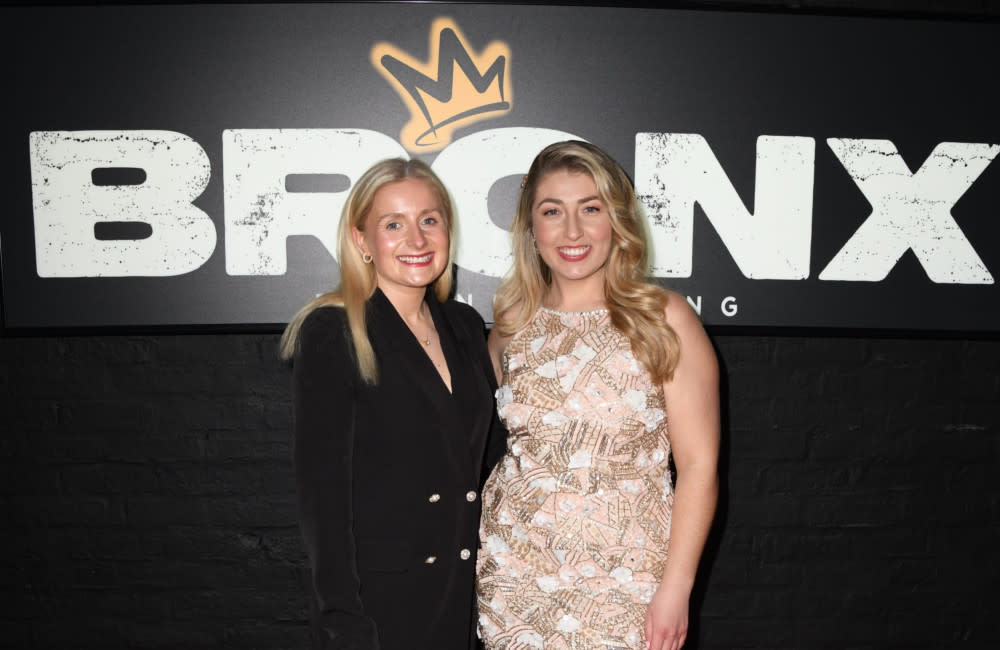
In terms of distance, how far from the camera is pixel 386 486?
151 centimetres

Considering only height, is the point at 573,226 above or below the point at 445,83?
below

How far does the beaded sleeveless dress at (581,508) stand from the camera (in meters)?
1.59

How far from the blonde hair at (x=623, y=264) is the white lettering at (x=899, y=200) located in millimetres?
985

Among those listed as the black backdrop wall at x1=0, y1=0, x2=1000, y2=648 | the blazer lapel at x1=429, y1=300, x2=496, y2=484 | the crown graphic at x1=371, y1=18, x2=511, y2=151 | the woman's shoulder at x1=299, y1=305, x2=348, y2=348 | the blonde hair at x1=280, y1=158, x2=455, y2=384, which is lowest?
the black backdrop wall at x1=0, y1=0, x2=1000, y2=648

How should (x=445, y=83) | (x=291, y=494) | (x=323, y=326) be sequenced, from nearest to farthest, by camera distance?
(x=323, y=326) < (x=445, y=83) < (x=291, y=494)

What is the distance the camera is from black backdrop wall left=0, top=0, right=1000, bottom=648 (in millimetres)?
2391

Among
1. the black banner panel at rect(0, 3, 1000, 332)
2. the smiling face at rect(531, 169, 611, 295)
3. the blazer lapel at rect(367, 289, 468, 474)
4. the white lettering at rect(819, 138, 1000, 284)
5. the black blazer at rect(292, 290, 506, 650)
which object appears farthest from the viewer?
the white lettering at rect(819, 138, 1000, 284)

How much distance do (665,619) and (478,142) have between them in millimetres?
1523

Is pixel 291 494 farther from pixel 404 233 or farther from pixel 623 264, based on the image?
pixel 623 264

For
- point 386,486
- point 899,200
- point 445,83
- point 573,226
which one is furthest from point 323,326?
point 899,200

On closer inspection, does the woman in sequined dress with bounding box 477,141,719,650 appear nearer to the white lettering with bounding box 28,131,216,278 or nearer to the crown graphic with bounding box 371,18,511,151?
the crown graphic with bounding box 371,18,511,151

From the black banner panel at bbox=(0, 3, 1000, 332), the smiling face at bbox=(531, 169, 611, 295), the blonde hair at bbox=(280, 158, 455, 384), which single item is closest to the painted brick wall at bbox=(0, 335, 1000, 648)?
the black banner panel at bbox=(0, 3, 1000, 332)

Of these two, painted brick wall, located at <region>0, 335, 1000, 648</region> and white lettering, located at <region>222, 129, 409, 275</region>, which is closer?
white lettering, located at <region>222, 129, 409, 275</region>

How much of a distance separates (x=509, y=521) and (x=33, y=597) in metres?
1.94
